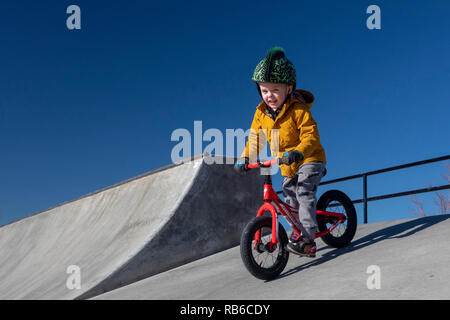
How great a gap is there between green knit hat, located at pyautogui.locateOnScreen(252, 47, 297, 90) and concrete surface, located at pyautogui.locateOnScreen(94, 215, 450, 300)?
6.23 ft

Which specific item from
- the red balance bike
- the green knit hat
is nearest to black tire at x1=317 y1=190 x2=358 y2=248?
the red balance bike

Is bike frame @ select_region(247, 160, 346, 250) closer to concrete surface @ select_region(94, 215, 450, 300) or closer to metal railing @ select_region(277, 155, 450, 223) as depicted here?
concrete surface @ select_region(94, 215, 450, 300)

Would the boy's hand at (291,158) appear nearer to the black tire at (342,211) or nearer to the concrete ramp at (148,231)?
the black tire at (342,211)

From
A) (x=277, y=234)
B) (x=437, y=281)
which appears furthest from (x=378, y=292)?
(x=277, y=234)

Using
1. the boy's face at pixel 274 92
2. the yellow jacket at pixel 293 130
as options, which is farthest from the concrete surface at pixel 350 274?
the boy's face at pixel 274 92

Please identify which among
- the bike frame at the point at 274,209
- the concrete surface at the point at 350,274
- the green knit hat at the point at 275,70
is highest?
the green knit hat at the point at 275,70

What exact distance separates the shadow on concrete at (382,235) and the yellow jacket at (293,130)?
99cm

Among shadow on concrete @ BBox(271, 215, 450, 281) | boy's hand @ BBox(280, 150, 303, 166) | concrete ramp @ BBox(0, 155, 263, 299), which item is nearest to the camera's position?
boy's hand @ BBox(280, 150, 303, 166)

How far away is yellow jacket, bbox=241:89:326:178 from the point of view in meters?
4.41

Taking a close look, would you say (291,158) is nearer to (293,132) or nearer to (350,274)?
(293,132)

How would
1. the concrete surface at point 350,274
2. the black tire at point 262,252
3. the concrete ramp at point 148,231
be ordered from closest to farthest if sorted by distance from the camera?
the concrete surface at point 350,274 → the black tire at point 262,252 → the concrete ramp at point 148,231

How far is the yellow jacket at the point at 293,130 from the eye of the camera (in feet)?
14.5

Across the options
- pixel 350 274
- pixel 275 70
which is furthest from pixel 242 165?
pixel 350 274

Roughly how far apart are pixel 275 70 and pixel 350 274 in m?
2.03
